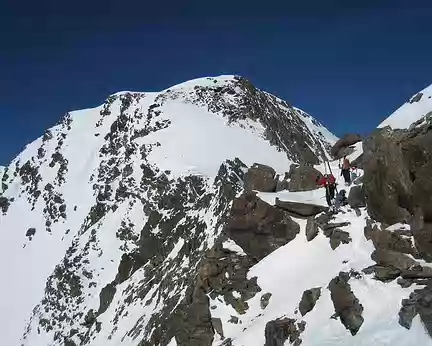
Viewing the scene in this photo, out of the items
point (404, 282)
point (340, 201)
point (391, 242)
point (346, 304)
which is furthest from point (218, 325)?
point (404, 282)

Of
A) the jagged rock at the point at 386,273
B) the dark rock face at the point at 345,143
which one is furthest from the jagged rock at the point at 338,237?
the dark rock face at the point at 345,143

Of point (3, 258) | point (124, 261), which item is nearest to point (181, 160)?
point (124, 261)

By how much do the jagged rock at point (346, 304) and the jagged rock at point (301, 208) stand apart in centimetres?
583

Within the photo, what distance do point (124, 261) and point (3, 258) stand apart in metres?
37.6

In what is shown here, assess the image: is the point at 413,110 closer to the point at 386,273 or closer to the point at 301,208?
the point at 301,208

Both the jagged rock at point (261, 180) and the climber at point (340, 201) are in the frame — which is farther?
the jagged rock at point (261, 180)

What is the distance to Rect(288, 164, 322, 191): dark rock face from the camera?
97.5 ft

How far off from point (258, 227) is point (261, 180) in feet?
16.5

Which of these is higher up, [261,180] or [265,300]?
[261,180]

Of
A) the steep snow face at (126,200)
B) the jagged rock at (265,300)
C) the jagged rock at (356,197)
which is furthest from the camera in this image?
the steep snow face at (126,200)

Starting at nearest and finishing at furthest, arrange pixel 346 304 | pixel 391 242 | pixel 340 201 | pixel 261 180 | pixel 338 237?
pixel 346 304
pixel 391 242
pixel 338 237
pixel 340 201
pixel 261 180

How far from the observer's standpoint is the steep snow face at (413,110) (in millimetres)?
30906

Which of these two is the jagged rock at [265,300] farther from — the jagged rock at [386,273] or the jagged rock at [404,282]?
the jagged rock at [404,282]

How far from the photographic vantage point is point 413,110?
108 feet
